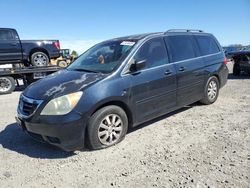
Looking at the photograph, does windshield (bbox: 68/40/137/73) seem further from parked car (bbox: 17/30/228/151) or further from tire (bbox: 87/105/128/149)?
tire (bbox: 87/105/128/149)

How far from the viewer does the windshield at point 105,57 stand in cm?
489

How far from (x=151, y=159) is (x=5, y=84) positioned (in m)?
8.86

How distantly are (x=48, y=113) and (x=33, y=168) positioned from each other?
790 mm

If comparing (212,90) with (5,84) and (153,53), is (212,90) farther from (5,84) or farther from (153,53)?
(5,84)

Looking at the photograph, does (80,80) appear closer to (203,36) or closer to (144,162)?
(144,162)

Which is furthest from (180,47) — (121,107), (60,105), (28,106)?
(28,106)

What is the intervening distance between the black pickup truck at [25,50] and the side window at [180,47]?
830 cm

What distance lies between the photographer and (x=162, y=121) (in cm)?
577

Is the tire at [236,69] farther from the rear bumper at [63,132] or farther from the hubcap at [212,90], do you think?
the rear bumper at [63,132]

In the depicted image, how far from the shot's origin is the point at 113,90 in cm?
446

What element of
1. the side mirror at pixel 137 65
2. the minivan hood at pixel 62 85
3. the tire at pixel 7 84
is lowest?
the tire at pixel 7 84

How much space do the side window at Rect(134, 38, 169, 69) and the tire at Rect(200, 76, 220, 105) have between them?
175cm

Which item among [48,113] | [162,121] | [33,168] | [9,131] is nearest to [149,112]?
[162,121]

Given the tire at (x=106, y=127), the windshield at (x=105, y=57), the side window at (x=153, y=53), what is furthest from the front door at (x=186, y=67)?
the tire at (x=106, y=127)
